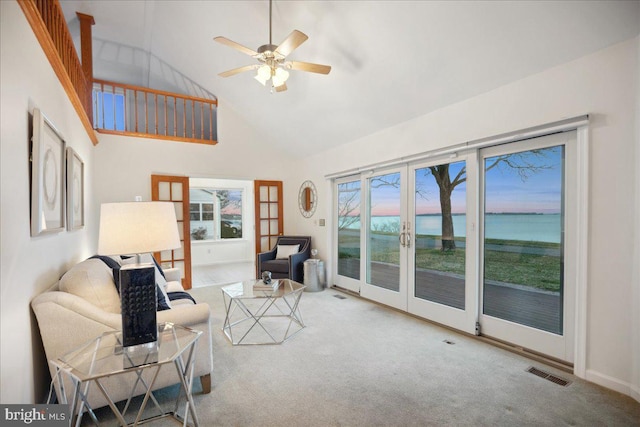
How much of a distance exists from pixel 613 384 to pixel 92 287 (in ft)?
11.8

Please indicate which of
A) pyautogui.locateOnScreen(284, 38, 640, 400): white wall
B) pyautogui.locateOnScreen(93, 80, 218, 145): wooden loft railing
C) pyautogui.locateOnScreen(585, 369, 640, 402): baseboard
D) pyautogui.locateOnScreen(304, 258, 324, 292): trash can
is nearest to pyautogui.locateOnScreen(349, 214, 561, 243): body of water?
pyautogui.locateOnScreen(284, 38, 640, 400): white wall

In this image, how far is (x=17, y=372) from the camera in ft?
4.66

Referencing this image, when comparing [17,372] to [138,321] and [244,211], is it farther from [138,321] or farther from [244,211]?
[244,211]

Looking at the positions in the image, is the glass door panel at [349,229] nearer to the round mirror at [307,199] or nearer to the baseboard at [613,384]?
the round mirror at [307,199]

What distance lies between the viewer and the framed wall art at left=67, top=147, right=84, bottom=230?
251cm

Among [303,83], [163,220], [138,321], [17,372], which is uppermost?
[303,83]

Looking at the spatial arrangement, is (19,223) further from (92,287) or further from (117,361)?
(117,361)

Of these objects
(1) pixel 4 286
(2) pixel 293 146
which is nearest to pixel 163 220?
(1) pixel 4 286

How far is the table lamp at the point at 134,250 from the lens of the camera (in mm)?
1636

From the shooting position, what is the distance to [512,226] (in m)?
2.82

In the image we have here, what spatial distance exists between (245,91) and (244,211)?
4238 mm

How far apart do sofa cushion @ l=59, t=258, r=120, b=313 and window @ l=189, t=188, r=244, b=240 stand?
6057mm

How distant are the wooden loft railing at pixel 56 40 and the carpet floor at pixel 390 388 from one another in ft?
7.68

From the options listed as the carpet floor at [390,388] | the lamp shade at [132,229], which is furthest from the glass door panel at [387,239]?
the lamp shade at [132,229]
